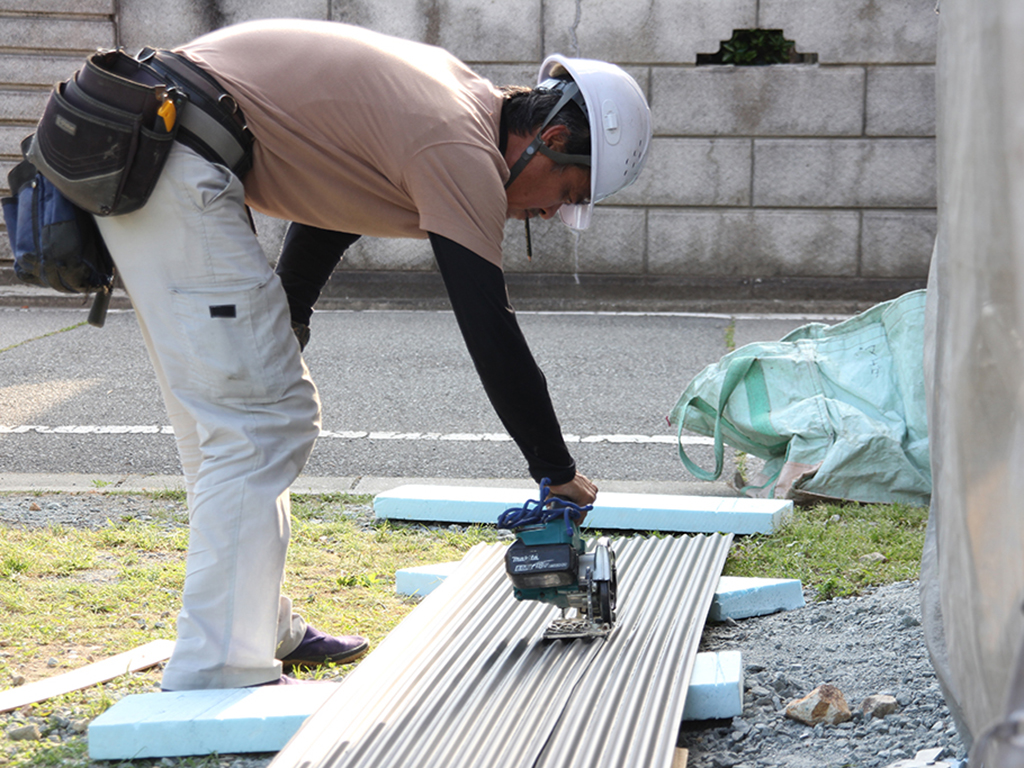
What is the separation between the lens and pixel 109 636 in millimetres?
2607

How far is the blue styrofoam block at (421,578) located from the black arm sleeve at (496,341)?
3.44ft

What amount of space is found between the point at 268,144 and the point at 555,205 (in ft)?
2.05

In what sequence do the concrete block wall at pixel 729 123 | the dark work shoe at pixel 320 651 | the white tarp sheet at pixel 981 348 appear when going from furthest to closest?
the concrete block wall at pixel 729 123
the dark work shoe at pixel 320 651
the white tarp sheet at pixel 981 348

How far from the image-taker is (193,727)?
6.32 feet

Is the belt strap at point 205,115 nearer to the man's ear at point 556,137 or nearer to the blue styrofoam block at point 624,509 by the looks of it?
the man's ear at point 556,137

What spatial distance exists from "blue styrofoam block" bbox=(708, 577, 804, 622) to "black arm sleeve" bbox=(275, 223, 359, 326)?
1250 millimetres

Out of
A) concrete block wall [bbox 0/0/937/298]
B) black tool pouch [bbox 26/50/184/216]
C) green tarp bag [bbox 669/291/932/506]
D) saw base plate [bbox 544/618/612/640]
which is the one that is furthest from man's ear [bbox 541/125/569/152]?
concrete block wall [bbox 0/0/937/298]

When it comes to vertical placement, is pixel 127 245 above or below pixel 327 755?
above

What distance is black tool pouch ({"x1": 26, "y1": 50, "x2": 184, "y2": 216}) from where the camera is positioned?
1.97 metres

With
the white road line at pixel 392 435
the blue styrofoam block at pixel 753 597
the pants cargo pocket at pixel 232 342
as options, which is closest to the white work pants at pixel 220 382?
the pants cargo pocket at pixel 232 342

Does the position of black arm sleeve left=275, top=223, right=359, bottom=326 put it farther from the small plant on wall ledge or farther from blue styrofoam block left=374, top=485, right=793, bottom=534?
the small plant on wall ledge

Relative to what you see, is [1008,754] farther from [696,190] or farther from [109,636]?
[696,190]

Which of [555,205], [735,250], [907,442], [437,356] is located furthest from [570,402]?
[735,250]

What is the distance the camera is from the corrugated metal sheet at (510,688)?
1.80 metres
